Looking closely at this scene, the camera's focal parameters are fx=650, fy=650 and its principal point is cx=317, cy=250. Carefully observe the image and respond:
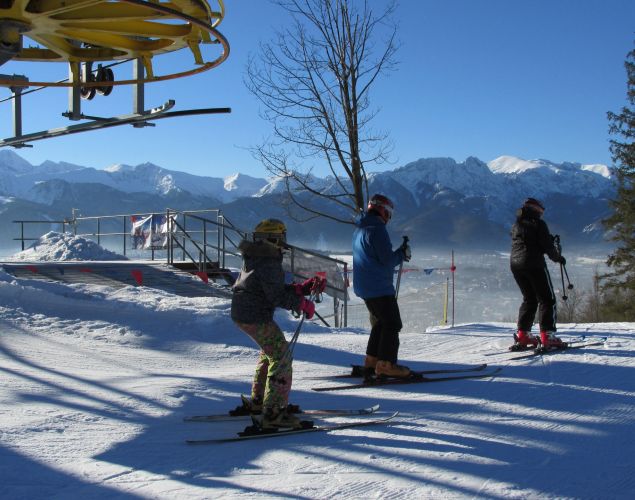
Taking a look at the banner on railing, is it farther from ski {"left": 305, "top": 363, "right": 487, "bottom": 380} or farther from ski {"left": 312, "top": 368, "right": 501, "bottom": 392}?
ski {"left": 312, "top": 368, "right": 501, "bottom": 392}

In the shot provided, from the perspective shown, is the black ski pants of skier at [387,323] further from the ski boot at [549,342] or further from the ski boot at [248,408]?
the ski boot at [549,342]

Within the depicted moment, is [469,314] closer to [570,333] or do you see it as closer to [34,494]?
[570,333]

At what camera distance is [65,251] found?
20094 mm

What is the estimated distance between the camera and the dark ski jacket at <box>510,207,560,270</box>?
7.77m

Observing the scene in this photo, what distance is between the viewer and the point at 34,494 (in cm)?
351

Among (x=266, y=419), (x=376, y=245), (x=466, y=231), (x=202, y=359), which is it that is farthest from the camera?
(x=466, y=231)

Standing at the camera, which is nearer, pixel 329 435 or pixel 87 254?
pixel 329 435

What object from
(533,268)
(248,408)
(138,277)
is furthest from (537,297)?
(138,277)

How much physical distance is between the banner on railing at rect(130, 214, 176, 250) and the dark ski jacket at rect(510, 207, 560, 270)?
11.9 m

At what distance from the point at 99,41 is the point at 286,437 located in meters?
5.25

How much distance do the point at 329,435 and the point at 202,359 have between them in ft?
12.5

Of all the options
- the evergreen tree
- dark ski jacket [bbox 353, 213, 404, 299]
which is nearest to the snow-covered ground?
dark ski jacket [bbox 353, 213, 404, 299]

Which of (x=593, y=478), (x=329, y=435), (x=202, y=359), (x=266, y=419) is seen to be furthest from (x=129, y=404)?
(x=593, y=478)

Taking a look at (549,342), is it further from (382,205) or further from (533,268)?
(382,205)
